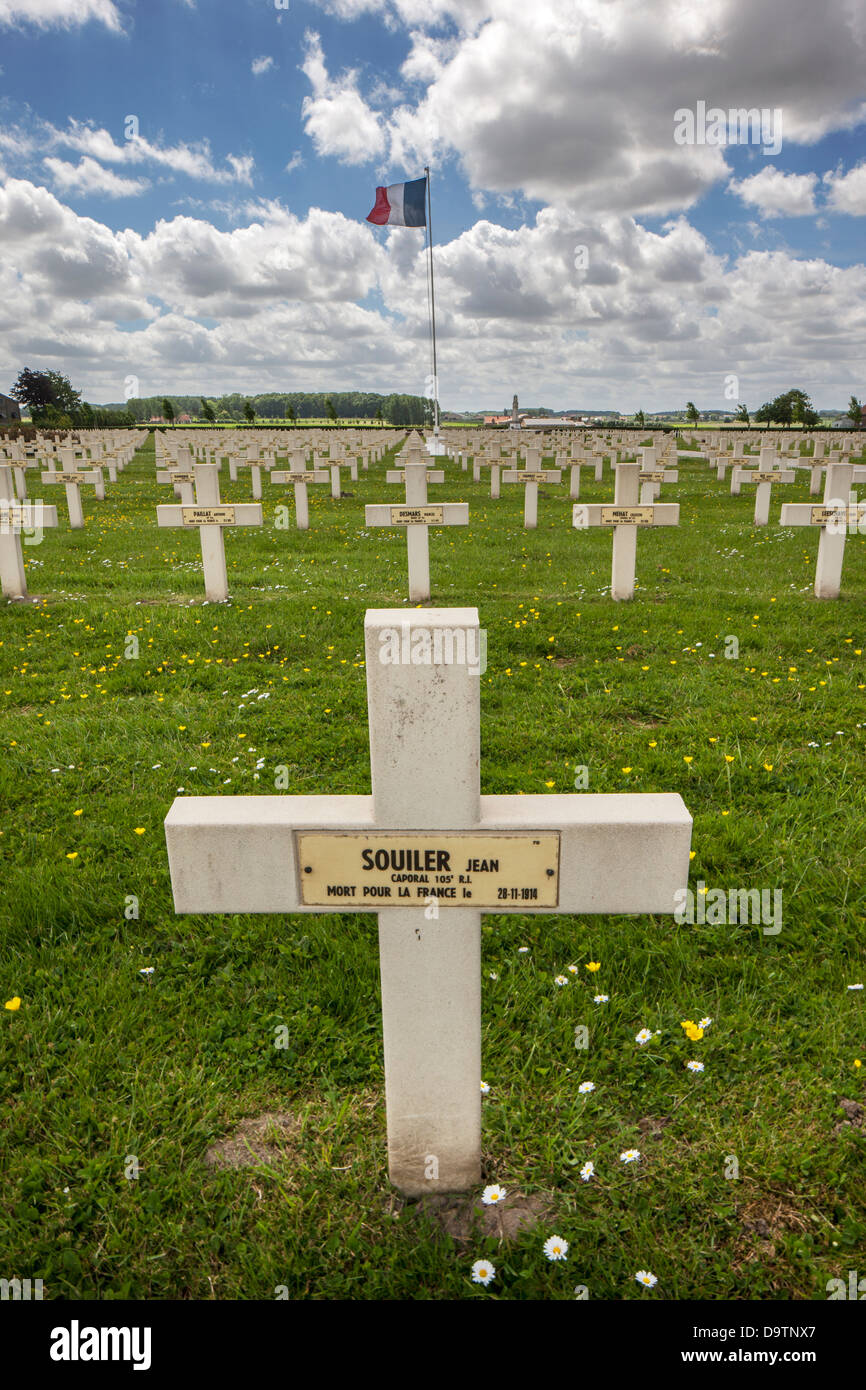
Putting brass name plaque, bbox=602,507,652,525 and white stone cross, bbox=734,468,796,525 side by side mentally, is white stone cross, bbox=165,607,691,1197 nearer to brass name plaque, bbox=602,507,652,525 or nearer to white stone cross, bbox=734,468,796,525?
brass name plaque, bbox=602,507,652,525

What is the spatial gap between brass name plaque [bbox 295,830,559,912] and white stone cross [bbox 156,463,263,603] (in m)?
7.06

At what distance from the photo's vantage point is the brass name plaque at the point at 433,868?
6.42ft

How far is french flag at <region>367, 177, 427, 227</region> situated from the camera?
3028 centimetres

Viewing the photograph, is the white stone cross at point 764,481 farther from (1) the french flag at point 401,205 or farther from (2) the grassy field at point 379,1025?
(1) the french flag at point 401,205

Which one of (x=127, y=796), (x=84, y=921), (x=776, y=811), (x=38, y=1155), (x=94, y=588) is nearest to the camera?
(x=38, y=1155)

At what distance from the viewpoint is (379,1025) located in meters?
2.86

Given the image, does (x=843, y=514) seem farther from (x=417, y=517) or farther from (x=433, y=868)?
(x=433, y=868)

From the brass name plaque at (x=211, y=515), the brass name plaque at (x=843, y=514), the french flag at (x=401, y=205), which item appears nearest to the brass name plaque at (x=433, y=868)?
the brass name plaque at (x=211, y=515)

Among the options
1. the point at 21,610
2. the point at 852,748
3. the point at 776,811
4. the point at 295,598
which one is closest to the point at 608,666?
the point at 852,748

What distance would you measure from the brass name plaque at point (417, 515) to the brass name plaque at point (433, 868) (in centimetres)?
706

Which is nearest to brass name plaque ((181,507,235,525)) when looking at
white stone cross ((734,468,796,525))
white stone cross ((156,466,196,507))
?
white stone cross ((156,466,196,507))

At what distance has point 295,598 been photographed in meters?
8.83
